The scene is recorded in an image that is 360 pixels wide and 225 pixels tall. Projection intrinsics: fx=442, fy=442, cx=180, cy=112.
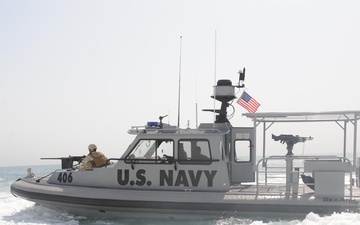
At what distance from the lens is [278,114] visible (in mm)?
7414

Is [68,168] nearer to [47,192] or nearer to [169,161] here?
[47,192]

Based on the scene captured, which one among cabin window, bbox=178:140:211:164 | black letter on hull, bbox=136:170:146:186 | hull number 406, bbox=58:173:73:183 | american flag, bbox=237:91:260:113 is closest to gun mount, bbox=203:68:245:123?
american flag, bbox=237:91:260:113

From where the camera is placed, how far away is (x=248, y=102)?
8969 millimetres

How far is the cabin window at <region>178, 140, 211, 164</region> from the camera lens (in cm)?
791

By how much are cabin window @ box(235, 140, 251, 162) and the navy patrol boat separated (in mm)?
281

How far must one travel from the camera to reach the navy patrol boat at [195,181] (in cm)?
732

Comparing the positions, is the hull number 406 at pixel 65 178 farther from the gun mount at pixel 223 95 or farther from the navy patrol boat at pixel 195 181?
the gun mount at pixel 223 95

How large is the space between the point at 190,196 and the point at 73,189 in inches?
85.9

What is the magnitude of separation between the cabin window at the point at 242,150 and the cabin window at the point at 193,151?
1.17 m

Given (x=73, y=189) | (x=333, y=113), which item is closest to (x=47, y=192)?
(x=73, y=189)

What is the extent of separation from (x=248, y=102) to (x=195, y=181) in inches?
83.1

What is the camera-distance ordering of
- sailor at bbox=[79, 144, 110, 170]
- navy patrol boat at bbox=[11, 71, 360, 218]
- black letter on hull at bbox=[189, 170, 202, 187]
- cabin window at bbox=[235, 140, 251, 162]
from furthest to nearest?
cabin window at bbox=[235, 140, 251, 162] < sailor at bbox=[79, 144, 110, 170] < black letter on hull at bbox=[189, 170, 202, 187] < navy patrol boat at bbox=[11, 71, 360, 218]

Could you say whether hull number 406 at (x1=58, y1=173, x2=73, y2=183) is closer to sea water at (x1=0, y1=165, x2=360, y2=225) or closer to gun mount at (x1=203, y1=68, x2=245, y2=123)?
sea water at (x1=0, y1=165, x2=360, y2=225)

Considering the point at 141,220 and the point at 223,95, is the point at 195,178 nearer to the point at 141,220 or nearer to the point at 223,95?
the point at 141,220
